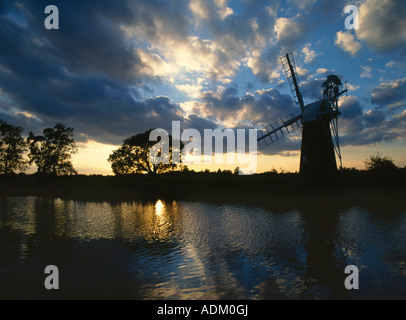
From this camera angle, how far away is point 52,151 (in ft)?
162

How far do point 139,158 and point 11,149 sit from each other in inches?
1219

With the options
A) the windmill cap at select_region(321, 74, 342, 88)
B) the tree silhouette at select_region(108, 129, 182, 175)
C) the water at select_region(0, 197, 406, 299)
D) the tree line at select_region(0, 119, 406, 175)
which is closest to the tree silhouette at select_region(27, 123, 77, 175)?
the tree line at select_region(0, 119, 406, 175)

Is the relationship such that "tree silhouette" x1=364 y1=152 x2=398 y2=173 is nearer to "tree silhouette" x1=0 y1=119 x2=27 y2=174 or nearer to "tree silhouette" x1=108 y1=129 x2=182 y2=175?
"tree silhouette" x1=108 y1=129 x2=182 y2=175

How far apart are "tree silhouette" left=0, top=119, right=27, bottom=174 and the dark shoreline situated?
4.16 metres

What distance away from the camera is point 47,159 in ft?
158

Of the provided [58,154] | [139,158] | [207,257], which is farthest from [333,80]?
[58,154]

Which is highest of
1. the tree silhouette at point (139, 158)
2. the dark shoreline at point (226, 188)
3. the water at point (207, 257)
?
the tree silhouette at point (139, 158)

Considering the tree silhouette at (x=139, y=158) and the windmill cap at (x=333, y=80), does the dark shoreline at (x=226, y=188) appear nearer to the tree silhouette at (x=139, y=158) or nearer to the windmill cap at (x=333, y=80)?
the tree silhouette at (x=139, y=158)

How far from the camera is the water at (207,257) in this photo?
6.04 metres

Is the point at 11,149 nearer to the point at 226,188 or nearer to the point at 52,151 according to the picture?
the point at 52,151

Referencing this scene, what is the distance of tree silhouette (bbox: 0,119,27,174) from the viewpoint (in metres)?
47.5

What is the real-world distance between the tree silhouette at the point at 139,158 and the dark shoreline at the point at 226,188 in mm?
2299

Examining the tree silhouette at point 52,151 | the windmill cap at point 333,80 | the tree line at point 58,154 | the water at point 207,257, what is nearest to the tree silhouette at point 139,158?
the tree line at point 58,154
